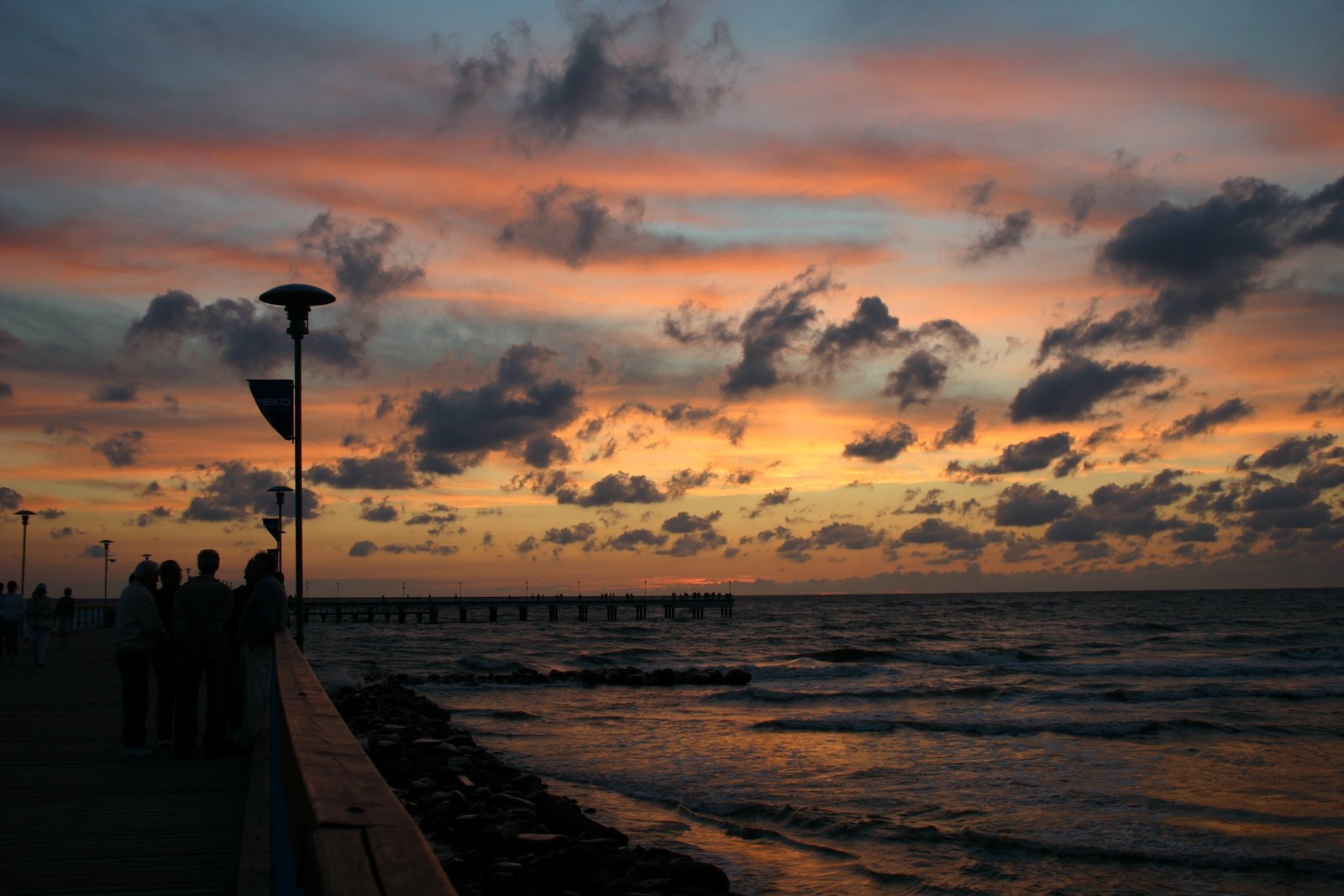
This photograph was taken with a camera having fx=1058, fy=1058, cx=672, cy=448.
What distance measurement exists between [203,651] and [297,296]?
488 centimetres

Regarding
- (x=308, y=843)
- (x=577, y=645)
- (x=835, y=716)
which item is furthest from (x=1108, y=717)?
(x=577, y=645)

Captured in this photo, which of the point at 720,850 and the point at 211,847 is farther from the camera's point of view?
the point at 720,850

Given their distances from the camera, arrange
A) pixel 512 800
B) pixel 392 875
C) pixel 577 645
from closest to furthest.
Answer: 1. pixel 392 875
2. pixel 512 800
3. pixel 577 645

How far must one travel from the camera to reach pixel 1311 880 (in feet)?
33.5

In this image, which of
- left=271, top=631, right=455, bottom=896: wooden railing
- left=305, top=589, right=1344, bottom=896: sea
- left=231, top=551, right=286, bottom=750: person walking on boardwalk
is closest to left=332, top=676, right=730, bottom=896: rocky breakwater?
left=305, top=589, right=1344, bottom=896: sea

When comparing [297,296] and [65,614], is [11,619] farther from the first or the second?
[297,296]

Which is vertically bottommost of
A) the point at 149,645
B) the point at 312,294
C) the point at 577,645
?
the point at 577,645

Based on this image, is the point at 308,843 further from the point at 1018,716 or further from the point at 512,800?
the point at 1018,716

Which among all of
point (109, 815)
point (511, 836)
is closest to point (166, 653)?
point (109, 815)

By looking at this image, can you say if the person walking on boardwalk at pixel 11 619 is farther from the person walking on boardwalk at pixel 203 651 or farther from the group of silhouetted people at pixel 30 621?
the person walking on boardwalk at pixel 203 651

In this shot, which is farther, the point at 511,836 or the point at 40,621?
the point at 40,621

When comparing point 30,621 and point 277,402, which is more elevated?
point 277,402

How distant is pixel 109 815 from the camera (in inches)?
278

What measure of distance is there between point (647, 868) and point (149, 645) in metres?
4.61
